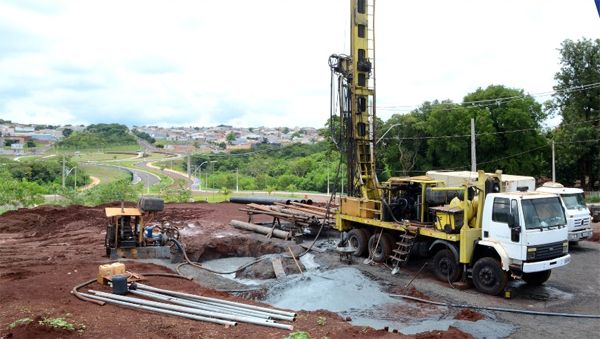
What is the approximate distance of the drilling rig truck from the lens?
1180 cm

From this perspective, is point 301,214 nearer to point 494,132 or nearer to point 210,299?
point 210,299

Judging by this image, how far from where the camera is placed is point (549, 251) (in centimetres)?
1192

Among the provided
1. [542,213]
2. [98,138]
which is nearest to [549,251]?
[542,213]

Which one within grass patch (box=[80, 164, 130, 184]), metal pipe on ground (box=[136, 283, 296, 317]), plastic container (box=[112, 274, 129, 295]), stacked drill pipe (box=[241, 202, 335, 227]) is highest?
stacked drill pipe (box=[241, 202, 335, 227])

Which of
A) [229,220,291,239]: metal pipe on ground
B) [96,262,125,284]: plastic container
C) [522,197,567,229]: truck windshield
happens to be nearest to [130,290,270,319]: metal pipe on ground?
[96,262,125,284]: plastic container

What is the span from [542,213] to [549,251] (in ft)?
2.94

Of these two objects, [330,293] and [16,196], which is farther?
[16,196]

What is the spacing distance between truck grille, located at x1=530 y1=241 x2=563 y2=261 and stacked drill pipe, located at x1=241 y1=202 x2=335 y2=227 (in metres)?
8.09

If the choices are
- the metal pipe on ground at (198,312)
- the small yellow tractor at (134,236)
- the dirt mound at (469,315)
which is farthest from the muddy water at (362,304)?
the small yellow tractor at (134,236)

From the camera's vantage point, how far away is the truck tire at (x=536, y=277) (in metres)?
12.9

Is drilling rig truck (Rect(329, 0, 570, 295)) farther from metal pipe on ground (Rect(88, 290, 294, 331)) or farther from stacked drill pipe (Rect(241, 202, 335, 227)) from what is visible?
metal pipe on ground (Rect(88, 290, 294, 331))

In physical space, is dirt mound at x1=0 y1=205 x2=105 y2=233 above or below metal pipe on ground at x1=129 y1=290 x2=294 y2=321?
below

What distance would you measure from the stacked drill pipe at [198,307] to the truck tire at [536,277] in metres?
6.90

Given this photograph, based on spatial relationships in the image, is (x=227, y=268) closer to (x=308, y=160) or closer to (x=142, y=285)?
(x=142, y=285)
